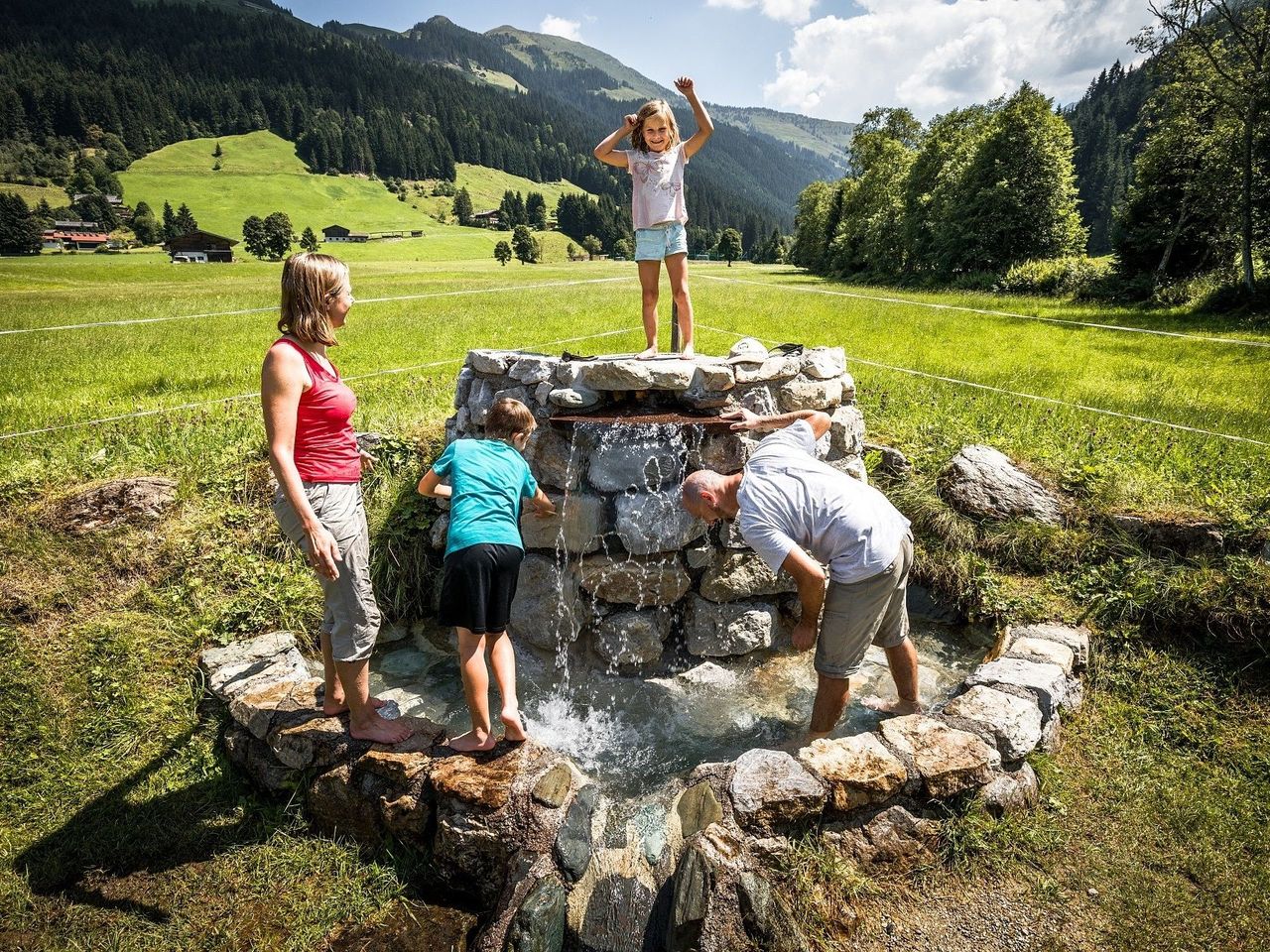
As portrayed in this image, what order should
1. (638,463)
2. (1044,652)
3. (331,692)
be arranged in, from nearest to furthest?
(331,692) < (1044,652) < (638,463)

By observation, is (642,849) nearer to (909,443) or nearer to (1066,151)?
(909,443)

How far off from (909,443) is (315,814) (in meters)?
6.08

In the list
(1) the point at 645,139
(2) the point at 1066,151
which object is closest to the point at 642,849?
(1) the point at 645,139

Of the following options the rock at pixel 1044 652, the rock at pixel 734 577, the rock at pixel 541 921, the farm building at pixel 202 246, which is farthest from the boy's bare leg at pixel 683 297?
the farm building at pixel 202 246

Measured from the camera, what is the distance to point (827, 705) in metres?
3.79

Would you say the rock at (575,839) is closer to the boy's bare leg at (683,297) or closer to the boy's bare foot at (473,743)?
the boy's bare foot at (473,743)

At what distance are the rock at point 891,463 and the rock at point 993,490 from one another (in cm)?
37

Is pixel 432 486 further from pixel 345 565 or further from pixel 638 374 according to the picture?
pixel 638 374

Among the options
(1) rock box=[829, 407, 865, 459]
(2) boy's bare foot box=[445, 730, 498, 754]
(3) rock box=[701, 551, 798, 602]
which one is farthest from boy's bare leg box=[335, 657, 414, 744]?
(1) rock box=[829, 407, 865, 459]

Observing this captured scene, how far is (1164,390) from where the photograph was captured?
7609mm

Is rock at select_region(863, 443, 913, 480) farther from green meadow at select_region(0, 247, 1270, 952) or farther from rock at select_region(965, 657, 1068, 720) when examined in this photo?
rock at select_region(965, 657, 1068, 720)

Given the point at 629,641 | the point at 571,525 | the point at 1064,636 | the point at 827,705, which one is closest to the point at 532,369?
the point at 571,525

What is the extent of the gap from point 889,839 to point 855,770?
36cm

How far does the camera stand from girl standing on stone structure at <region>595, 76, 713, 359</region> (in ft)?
16.6
